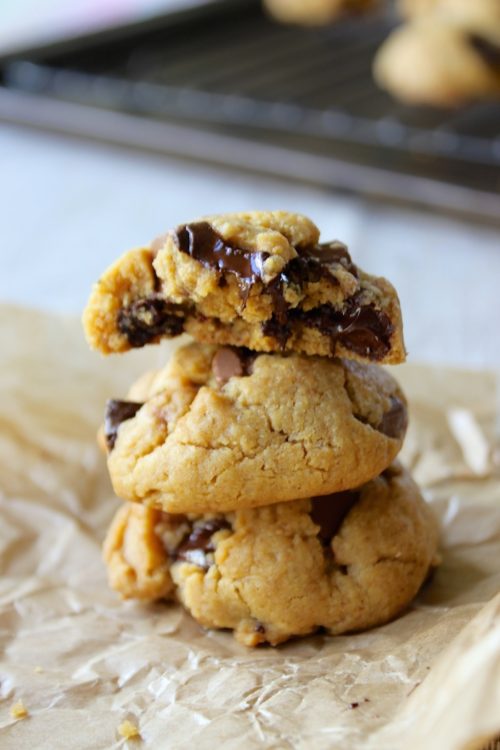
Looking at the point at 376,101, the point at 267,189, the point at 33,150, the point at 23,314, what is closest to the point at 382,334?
the point at 23,314

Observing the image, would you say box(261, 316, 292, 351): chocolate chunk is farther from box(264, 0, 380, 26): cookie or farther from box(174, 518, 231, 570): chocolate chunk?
box(264, 0, 380, 26): cookie

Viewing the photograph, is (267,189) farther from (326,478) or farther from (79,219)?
(326,478)

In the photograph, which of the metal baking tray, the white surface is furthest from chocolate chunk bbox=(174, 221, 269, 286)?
the metal baking tray

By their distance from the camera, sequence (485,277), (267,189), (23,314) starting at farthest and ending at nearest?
(267,189) < (485,277) < (23,314)

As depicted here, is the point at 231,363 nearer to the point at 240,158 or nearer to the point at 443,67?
the point at 240,158

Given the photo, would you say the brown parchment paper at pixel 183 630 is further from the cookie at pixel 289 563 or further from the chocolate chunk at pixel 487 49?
the chocolate chunk at pixel 487 49

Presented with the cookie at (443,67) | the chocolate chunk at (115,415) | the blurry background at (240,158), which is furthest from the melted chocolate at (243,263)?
the cookie at (443,67)
